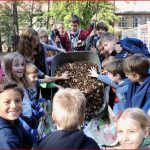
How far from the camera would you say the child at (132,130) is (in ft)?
8.93

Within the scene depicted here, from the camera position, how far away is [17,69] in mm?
4453

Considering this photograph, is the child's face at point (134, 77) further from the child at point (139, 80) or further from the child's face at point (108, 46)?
the child's face at point (108, 46)

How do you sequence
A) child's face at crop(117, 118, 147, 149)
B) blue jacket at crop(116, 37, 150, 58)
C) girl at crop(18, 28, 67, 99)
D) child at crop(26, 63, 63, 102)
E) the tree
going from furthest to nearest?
the tree → girl at crop(18, 28, 67, 99) → blue jacket at crop(116, 37, 150, 58) → child at crop(26, 63, 63, 102) → child's face at crop(117, 118, 147, 149)

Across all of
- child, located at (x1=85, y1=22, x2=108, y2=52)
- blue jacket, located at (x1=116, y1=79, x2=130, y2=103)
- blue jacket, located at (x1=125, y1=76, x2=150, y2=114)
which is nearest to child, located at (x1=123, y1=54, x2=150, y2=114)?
blue jacket, located at (x1=125, y1=76, x2=150, y2=114)

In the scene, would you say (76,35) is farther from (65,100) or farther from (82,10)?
(82,10)

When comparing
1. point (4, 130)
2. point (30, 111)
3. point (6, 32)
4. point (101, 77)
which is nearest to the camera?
point (4, 130)

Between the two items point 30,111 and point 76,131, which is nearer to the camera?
point 76,131

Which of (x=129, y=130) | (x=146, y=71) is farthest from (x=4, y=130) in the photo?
(x=146, y=71)

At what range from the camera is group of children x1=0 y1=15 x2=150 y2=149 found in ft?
8.50

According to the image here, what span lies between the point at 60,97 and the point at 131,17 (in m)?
61.1

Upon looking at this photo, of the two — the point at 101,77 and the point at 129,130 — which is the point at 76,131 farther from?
the point at 101,77

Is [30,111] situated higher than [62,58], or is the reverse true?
[62,58]

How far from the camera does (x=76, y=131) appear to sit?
2547 millimetres

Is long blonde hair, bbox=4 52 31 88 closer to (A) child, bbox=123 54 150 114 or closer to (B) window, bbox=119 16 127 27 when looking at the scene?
(A) child, bbox=123 54 150 114
